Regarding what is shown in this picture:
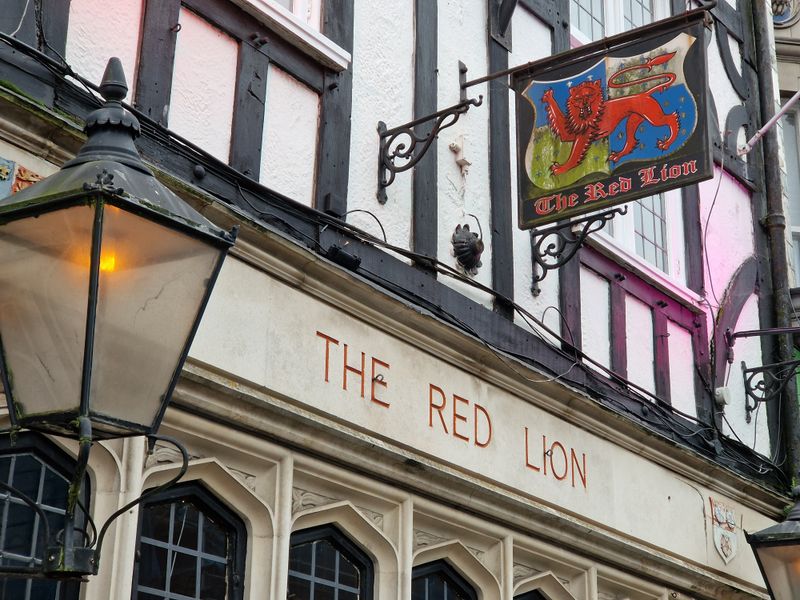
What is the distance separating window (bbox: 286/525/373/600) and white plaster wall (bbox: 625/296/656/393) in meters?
3.47

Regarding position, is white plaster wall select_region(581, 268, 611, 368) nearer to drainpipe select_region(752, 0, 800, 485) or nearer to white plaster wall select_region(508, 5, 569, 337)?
white plaster wall select_region(508, 5, 569, 337)

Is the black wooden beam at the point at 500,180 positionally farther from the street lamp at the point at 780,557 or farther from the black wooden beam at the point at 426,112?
the street lamp at the point at 780,557

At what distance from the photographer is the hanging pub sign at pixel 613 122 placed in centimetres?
808

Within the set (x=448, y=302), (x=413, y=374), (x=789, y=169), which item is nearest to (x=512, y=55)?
(x=448, y=302)

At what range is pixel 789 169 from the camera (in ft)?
→ 47.4

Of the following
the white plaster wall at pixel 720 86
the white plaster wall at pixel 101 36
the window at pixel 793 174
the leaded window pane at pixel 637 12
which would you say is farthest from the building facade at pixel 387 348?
the window at pixel 793 174

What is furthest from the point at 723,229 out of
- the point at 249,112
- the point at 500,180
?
the point at 249,112

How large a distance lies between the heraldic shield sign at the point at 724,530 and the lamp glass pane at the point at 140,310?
A: 7.32 meters

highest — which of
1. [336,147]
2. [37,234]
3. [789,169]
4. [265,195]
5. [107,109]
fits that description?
[789,169]

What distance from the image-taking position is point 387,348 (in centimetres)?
771

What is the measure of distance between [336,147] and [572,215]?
1.45m

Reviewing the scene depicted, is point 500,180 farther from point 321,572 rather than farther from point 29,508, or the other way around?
point 29,508

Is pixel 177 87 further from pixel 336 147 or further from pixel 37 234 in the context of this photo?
pixel 37 234

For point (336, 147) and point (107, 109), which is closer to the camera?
point (107, 109)
